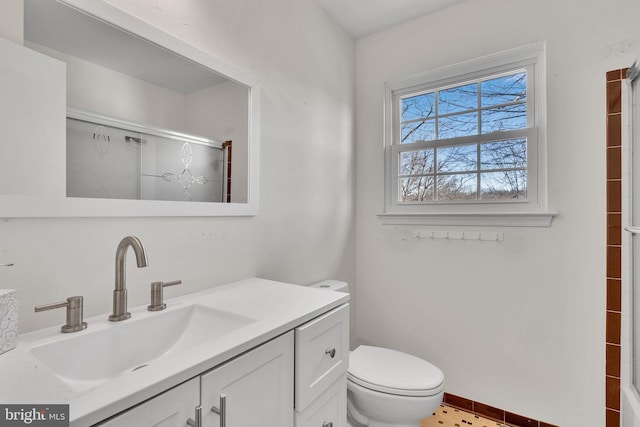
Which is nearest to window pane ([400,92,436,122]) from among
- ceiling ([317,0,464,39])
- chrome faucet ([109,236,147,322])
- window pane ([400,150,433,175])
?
window pane ([400,150,433,175])

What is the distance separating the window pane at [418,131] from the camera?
2.11m

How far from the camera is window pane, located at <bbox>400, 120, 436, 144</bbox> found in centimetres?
211

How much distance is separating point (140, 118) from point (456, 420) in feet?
7.21

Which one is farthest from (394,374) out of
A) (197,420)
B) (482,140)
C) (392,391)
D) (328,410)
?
(482,140)

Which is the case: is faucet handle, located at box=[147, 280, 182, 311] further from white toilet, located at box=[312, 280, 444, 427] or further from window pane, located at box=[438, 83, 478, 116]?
window pane, located at box=[438, 83, 478, 116]

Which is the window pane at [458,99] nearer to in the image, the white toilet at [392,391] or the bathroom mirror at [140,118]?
the bathroom mirror at [140,118]

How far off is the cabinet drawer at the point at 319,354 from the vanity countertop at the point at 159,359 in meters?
0.04

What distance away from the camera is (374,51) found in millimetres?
2271

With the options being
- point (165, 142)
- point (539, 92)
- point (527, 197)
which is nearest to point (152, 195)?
point (165, 142)

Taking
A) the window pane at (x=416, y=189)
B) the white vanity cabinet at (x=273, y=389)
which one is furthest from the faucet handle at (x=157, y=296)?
the window pane at (x=416, y=189)

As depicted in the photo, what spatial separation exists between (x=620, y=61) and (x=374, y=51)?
4.51ft

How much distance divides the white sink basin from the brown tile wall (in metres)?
1.72

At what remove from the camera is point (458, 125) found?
202 centimetres

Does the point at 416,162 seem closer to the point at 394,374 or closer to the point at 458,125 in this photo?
the point at 458,125
